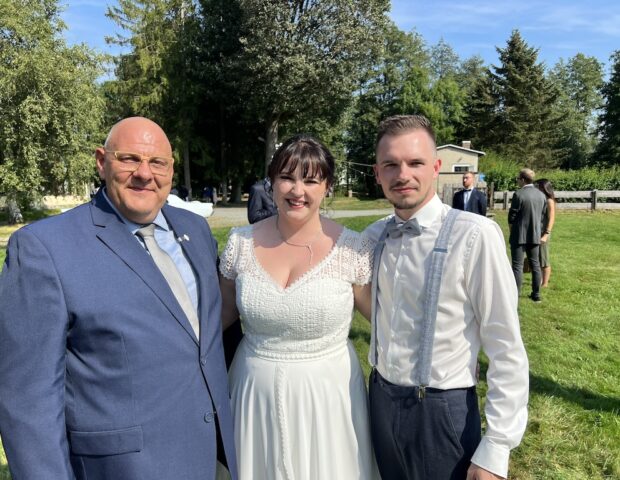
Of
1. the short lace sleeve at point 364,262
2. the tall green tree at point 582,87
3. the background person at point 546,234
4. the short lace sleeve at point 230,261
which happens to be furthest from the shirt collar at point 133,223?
the tall green tree at point 582,87

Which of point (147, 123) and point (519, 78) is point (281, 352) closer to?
point (147, 123)

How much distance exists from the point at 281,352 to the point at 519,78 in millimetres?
45579

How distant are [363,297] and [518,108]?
45.0 m

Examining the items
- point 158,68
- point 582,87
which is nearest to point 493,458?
point 158,68

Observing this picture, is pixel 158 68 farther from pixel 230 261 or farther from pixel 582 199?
pixel 230 261

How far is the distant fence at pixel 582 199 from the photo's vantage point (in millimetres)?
21172

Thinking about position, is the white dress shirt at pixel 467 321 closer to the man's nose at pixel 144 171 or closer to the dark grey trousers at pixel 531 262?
the man's nose at pixel 144 171

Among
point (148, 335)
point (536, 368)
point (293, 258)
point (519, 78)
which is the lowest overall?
point (536, 368)

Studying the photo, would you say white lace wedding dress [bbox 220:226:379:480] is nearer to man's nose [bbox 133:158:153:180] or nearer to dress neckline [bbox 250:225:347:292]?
dress neckline [bbox 250:225:347:292]

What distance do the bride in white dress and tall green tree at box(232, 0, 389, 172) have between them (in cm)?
2390

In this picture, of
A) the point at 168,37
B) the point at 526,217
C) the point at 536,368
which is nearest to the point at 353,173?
the point at 168,37

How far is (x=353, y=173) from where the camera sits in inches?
1741

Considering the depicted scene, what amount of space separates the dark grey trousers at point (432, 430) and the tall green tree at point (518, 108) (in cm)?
4281

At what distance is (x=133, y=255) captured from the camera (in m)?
1.81
